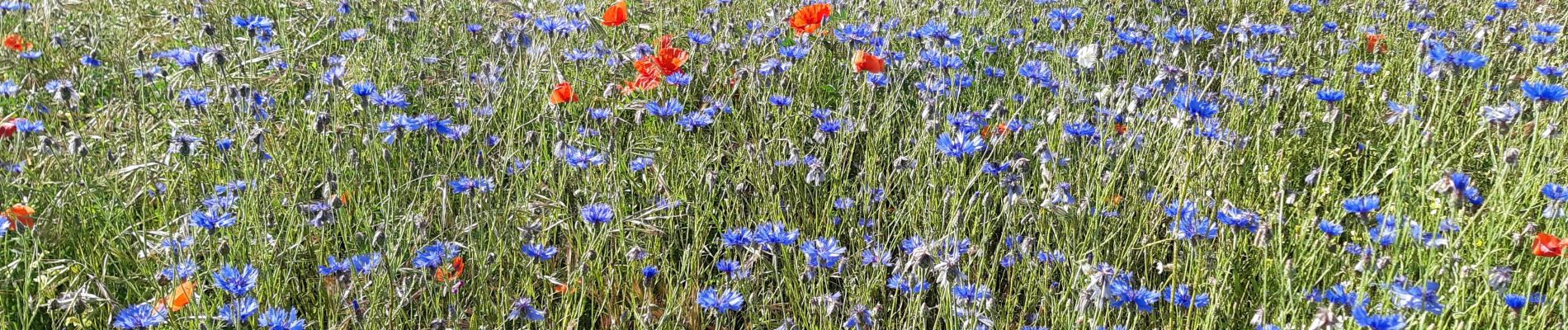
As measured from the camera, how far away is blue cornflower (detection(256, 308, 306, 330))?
1.53 m

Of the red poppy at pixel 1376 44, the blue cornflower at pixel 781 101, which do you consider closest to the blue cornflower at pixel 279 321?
the blue cornflower at pixel 781 101

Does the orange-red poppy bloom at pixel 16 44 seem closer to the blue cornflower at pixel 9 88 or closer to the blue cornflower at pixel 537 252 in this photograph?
the blue cornflower at pixel 9 88

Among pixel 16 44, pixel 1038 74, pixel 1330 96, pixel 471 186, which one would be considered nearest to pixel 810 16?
pixel 1038 74

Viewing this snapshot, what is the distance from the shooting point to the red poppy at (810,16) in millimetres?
2865

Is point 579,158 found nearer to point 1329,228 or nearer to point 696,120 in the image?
point 696,120

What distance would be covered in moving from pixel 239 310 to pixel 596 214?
0.55 m

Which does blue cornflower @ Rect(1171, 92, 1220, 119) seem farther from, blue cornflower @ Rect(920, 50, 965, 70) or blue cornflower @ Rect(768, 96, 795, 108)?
blue cornflower @ Rect(768, 96, 795, 108)

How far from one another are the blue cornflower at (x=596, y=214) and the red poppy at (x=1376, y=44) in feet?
8.57

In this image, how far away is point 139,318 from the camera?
→ 147 centimetres

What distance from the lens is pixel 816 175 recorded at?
1876 mm

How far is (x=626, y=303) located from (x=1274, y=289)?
1.16m

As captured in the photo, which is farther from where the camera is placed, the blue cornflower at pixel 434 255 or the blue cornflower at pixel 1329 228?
the blue cornflower at pixel 1329 228

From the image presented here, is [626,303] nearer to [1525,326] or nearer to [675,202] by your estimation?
[675,202]

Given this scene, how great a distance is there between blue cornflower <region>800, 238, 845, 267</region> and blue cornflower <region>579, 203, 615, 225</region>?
1.09ft
